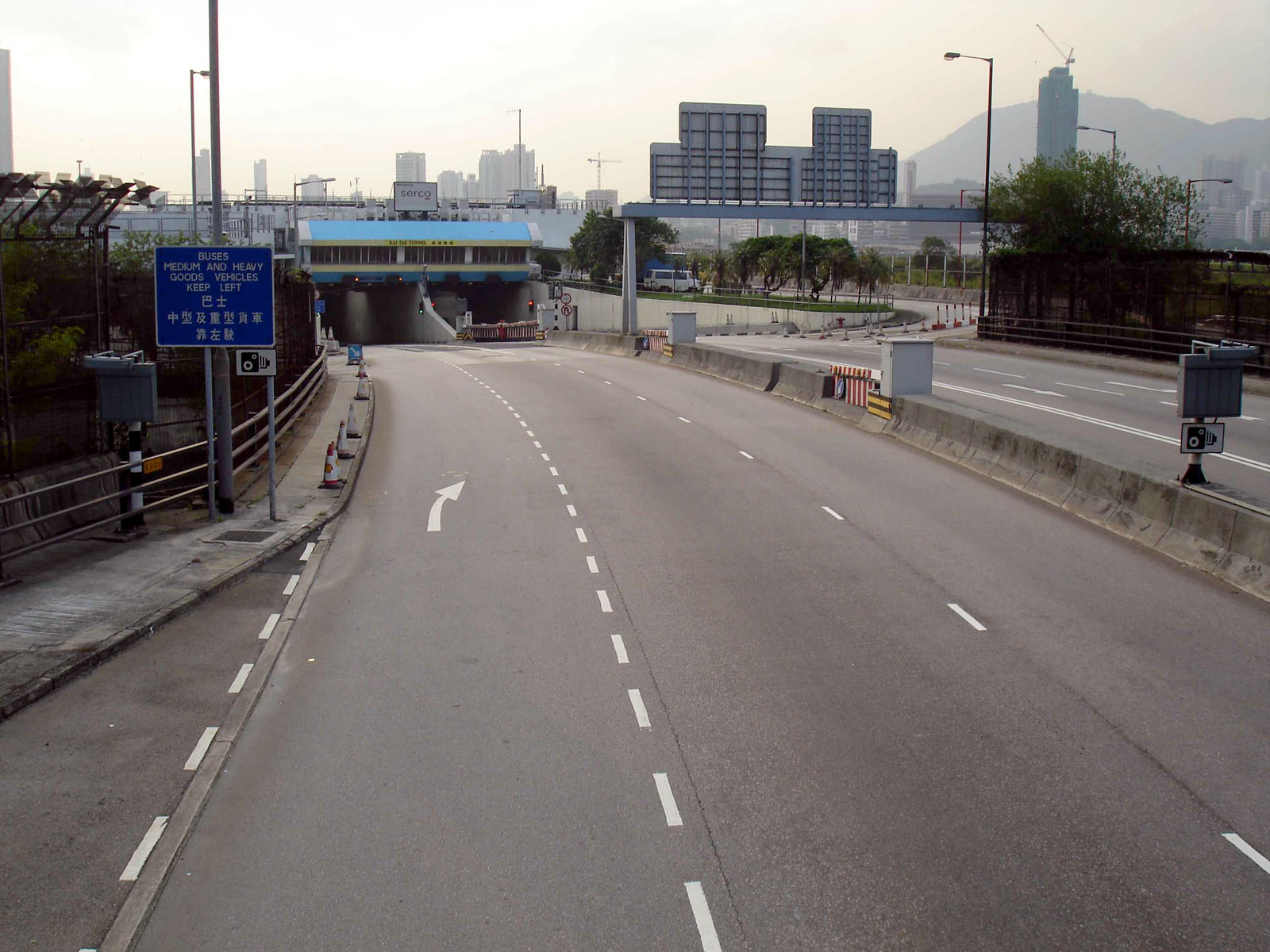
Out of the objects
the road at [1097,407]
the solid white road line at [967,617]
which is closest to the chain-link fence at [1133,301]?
the road at [1097,407]

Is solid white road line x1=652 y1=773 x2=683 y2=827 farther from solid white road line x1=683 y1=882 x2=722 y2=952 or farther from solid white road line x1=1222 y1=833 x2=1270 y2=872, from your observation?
solid white road line x1=1222 y1=833 x2=1270 y2=872

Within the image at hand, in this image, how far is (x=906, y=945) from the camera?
6340 millimetres

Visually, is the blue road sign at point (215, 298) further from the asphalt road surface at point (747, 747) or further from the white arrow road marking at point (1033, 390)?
the white arrow road marking at point (1033, 390)

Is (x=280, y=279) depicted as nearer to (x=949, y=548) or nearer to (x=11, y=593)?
(x=11, y=593)

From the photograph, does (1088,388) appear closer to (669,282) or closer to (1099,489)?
(1099,489)

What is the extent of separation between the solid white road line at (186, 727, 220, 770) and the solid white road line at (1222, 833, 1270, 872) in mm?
7003

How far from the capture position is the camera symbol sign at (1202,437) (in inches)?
583

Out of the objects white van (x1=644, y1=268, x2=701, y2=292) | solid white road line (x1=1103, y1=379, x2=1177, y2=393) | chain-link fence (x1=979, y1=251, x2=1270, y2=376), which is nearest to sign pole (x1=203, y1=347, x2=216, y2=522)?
solid white road line (x1=1103, y1=379, x2=1177, y2=393)

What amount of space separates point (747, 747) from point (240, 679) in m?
4.76

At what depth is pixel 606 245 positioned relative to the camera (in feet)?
417

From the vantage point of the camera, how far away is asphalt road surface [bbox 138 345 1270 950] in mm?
6742

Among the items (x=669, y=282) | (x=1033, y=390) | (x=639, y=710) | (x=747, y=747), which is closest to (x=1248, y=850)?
(x=747, y=747)

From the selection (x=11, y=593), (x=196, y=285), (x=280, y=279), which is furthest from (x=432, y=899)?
(x=280, y=279)

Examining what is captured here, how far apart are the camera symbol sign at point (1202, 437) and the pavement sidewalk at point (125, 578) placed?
11538 millimetres
